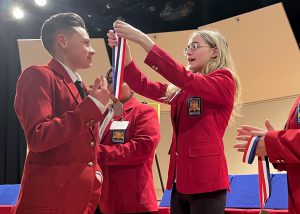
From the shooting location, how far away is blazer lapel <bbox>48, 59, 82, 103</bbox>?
1.56m

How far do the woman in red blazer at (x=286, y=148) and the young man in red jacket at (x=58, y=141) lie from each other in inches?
21.3

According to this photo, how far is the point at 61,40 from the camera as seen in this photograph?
1678mm

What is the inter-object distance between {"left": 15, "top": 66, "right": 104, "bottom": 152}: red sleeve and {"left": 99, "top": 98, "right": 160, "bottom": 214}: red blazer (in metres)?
0.87

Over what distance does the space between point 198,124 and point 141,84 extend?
1.52 feet

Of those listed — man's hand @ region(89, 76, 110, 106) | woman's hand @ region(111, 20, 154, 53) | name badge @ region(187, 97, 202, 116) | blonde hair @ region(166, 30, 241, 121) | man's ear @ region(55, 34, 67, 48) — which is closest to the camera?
man's hand @ region(89, 76, 110, 106)

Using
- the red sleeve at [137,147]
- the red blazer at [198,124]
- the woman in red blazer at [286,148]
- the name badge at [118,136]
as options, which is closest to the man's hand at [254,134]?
the woman in red blazer at [286,148]

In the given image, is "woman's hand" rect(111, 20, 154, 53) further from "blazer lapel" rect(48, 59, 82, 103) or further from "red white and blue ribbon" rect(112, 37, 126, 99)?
"blazer lapel" rect(48, 59, 82, 103)

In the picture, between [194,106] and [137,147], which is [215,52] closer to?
[194,106]

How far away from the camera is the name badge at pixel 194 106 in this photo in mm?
1991

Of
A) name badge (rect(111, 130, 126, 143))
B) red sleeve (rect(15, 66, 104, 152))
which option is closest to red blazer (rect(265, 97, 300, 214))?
red sleeve (rect(15, 66, 104, 152))

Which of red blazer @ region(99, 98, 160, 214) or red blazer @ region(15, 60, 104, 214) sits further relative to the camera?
red blazer @ region(99, 98, 160, 214)

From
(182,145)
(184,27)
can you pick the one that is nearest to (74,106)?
(182,145)

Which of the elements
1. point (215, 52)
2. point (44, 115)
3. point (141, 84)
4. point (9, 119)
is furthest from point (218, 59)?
point (9, 119)

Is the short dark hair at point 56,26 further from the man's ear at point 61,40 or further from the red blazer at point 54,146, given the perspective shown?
the red blazer at point 54,146
